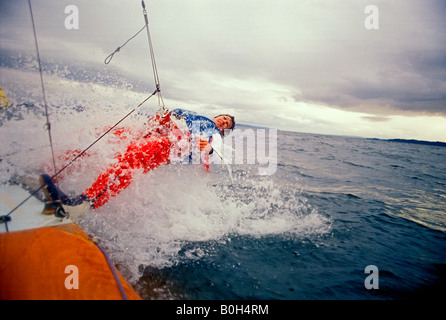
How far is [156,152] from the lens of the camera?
156 inches

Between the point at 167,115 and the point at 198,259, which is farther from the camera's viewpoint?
the point at 167,115

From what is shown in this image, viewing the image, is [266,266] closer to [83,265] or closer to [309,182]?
[83,265]

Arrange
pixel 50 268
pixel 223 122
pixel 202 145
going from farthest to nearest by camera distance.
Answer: pixel 223 122 < pixel 202 145 < pixel 50 268

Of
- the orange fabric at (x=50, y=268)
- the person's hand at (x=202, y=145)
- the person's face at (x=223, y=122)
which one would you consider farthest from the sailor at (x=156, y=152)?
the person's face at (x=223, y=122)

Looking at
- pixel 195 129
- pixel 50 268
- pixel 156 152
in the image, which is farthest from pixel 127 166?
pixel 50 268

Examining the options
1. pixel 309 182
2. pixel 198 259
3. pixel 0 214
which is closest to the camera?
pixel 0 214

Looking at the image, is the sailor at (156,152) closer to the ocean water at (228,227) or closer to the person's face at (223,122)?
the ocean water at (228,227)

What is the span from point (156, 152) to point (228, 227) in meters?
1.93

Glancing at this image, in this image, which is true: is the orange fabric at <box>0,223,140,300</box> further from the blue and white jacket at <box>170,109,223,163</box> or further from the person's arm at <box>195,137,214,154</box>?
the person's arm at <box>195,137,214,154</box>

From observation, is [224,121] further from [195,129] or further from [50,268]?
[50,268]

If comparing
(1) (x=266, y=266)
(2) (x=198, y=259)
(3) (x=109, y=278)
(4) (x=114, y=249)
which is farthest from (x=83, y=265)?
(1) (x=266, y=266)

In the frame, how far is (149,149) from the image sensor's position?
12.8ft

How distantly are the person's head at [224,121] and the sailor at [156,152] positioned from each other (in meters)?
1.10
